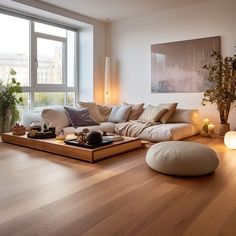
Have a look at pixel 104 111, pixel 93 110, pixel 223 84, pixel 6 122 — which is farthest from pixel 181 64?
pixel 6 122

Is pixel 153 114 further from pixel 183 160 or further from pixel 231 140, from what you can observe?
pixel 183 160

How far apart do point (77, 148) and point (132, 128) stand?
1616mm

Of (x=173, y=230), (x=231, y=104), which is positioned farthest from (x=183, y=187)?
(x=231, y=104)

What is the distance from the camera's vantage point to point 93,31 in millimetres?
6398

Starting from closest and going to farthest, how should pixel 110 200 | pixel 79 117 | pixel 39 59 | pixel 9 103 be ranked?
pixel 110 200, pixel 79 117, pixel 9 103, pixel 39 59

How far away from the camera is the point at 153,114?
5.17 m

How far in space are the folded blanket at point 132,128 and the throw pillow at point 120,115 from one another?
32 centimetres

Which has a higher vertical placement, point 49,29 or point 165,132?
point 49,29

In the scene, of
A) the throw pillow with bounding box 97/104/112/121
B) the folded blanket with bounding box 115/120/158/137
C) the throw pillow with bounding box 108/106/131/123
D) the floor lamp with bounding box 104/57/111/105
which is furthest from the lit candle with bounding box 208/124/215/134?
the floor lamp with bounding box 104/57/111/105

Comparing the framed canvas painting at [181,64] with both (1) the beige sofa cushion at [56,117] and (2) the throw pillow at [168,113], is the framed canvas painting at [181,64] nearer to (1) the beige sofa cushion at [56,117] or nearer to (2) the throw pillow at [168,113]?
(2) the throw pillow at [168,113]

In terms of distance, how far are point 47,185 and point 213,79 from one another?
152 inches

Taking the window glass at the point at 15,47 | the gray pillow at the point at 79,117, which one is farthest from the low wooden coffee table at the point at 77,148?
the window glass at the point at 15,47

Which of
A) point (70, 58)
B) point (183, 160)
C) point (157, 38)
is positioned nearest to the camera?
point (183, 160)

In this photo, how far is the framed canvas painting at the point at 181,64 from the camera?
211 inches
